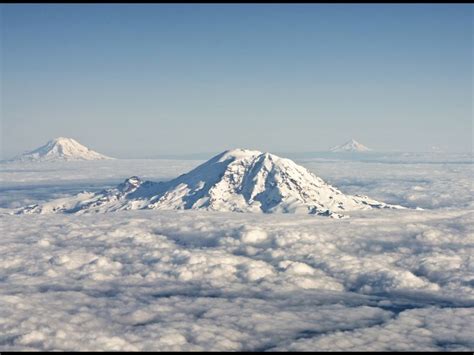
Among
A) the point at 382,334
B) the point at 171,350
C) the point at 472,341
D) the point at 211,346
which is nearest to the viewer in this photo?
the point at 171,350

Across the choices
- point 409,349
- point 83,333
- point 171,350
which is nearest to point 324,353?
point 409,349

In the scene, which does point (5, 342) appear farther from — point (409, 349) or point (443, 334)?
point (443, 334)

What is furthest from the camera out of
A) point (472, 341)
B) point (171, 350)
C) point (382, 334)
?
point (382, 334)

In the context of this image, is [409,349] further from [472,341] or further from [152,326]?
[152,326]

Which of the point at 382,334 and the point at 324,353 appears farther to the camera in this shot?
the point at 382,334

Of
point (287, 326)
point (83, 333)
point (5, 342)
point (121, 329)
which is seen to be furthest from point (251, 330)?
point (5, 342)

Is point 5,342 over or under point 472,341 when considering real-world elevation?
over

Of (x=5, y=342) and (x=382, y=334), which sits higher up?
(x=5, y=342)

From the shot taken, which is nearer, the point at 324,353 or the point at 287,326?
the point at 324,353

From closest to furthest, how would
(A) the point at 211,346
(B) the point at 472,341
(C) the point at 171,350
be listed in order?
(C) the point at 171,350 → (A) the point at 211,346 → (B) the point at 472,341
